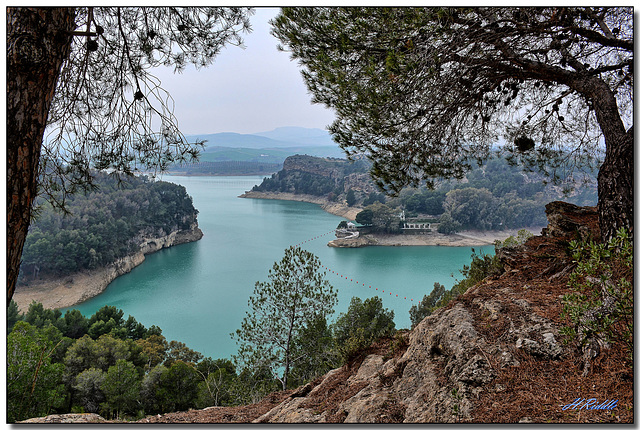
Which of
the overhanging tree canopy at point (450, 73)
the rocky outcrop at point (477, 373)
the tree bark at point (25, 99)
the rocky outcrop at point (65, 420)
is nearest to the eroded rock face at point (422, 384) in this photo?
the rocky outcrop at point (477, 373)

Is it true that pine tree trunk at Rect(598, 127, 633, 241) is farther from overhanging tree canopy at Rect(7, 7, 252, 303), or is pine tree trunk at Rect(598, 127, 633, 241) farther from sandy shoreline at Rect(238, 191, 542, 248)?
sandy shoreline at Rect(238, 191, 542, 248)

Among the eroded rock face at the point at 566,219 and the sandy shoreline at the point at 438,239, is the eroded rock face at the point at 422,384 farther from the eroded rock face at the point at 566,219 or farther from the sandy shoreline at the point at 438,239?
the sandy shoreline at the point at 438,239

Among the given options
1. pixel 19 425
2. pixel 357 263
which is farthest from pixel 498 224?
pixel 19 425

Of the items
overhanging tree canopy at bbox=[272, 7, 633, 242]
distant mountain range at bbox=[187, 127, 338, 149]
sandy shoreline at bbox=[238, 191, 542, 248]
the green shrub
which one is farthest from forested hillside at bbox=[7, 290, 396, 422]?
sandy shoreline at bbox=[238, 191, 542, 248]

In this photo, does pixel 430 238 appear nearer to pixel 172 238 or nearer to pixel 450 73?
pixel 172 238

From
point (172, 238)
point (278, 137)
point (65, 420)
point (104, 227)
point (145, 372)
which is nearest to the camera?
point (65, 420)

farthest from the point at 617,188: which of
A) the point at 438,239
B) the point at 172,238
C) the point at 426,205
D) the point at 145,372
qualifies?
the point at 172,238
